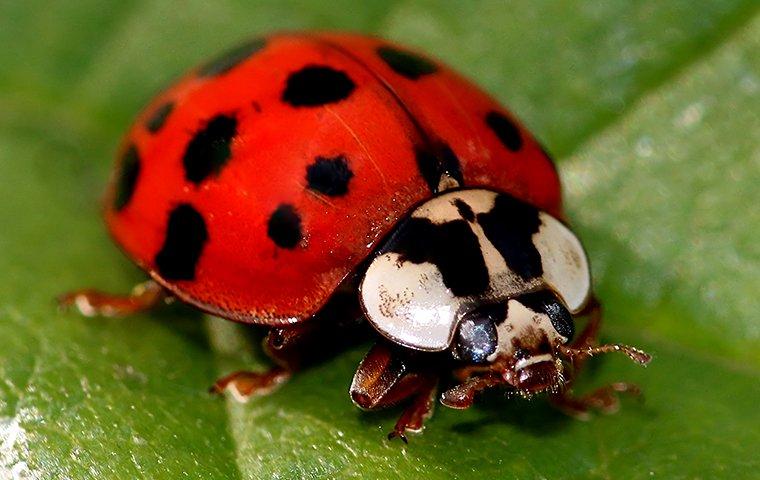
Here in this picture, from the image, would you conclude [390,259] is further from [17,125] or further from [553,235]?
[17,125]

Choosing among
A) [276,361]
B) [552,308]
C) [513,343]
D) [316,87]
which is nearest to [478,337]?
[513,343]

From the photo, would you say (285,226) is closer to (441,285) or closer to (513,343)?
(441,285)

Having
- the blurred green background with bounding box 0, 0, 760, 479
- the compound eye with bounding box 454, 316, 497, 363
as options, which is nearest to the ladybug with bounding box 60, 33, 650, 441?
the compound eye with bounding box 454, 316, 497, 363

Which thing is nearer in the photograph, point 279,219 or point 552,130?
point 279,219

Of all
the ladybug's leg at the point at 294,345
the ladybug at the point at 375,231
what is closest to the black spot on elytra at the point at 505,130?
the ladybug at the point at 375,231

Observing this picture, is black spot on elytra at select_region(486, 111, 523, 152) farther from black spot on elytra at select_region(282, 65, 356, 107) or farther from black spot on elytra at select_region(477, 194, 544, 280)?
black spot on elytra at select_region(282, 65, 356, 107)

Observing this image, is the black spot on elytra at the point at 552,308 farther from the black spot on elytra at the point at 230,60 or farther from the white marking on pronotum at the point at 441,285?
the black spot on elytra at the point at 230,60

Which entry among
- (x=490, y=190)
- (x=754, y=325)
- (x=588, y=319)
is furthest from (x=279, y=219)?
(x=754, y=325)

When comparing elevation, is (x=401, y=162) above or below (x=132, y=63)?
above
